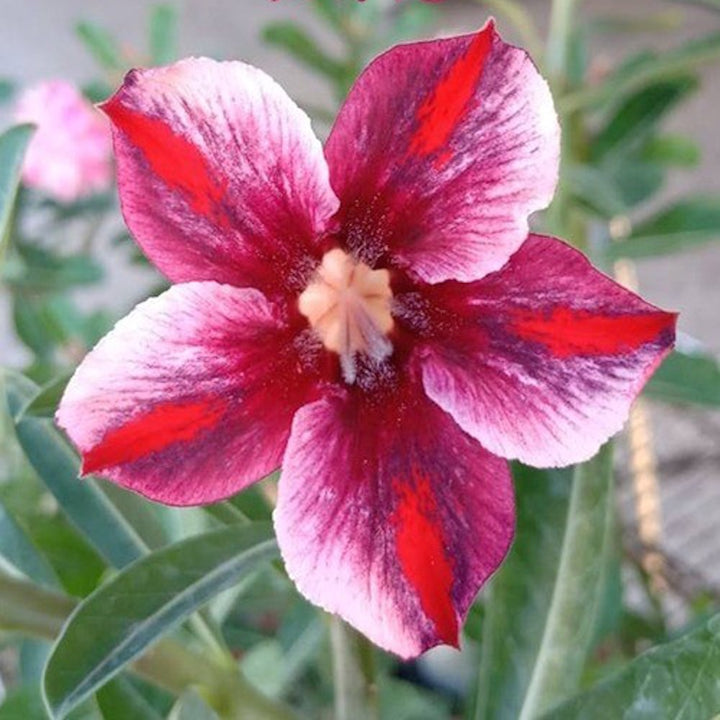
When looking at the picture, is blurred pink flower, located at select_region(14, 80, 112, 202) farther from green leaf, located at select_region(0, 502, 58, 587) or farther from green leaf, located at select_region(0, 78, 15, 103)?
green leaf, located at select_region(0, 502, 58, 587)

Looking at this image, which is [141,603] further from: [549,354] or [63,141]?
[63,141]

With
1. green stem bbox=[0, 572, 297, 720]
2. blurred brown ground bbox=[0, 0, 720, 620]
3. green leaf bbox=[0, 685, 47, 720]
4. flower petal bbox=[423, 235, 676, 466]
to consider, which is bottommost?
blurred brown ground bbox=[0, 0, 720, 620]

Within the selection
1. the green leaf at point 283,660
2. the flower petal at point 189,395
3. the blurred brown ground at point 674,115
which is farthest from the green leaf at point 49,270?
the flower petal at point 189,395

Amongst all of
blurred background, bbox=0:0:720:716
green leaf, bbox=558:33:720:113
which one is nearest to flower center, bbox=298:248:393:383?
blurred background, bbox=0:0:720:716

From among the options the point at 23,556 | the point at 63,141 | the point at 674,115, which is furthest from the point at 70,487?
the point at 674,115

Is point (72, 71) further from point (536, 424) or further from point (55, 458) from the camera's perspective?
point (536, 424)

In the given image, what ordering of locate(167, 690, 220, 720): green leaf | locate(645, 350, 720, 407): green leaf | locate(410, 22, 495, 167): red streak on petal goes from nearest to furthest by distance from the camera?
locate(410, 22, 495, 167): red streak on petal < locate(167, 690, 220, 720): green leaf < locate(645, 350, 720, 407): green leaf
